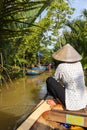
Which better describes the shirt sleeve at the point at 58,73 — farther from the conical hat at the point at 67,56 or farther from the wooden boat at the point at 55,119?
the wooden boat at the point at 55,119

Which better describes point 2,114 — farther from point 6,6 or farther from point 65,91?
point 6,6

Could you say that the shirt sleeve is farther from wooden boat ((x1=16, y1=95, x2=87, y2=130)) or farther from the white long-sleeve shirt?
wooden boat ((x1=16, y1=95, x2=87, y2=130))

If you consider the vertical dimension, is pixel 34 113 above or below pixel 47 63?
above

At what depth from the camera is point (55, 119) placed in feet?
12.1

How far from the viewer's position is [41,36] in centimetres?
1856

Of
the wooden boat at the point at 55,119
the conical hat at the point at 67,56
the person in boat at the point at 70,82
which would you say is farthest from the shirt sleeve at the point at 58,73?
the wooden boat at the point at 55,119

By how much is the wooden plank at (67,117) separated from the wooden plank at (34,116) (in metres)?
0.13

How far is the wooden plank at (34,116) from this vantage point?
3149 millimetres

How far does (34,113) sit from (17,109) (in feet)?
11.2

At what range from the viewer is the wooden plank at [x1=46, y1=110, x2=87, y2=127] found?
349 centimetres

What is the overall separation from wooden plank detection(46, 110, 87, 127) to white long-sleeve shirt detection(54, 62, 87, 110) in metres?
0.15

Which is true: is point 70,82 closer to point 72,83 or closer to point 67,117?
point 72,83

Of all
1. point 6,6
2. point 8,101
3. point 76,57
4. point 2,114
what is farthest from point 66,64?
point 8,101

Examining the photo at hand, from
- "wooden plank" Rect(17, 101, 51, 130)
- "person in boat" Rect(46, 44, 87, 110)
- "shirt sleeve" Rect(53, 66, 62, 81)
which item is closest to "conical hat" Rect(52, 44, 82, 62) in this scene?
"person in boat" Rect(46, 44, 87, 110)
